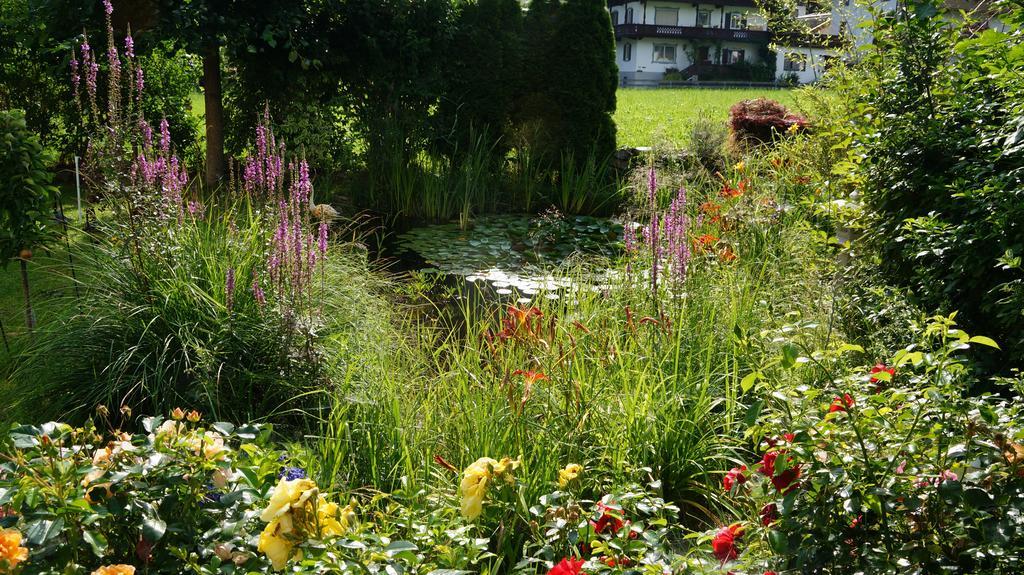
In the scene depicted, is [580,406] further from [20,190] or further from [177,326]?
[20,190]

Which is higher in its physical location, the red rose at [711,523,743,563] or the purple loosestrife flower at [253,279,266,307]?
the purple loosestrife flower at [253,279,266,307]

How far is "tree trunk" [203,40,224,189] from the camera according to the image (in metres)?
7.42

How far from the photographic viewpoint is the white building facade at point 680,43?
45.8 metres

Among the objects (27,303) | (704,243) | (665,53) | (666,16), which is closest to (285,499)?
(27,303)

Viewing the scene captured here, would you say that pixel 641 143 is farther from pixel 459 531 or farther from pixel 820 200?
pixel 459 531

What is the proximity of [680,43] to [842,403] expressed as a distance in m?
49.0

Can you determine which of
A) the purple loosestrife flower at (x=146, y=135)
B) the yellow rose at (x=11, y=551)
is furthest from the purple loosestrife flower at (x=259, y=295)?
the yellow rose at (x=11, y=551)

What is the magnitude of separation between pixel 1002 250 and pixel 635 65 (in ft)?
151

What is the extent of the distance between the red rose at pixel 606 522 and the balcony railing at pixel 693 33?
153ft

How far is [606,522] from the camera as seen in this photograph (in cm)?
211

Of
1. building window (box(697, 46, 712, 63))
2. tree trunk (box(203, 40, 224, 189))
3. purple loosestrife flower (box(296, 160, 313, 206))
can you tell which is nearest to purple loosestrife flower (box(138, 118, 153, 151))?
→ purple loosestrife flower (box(296, 160, 313, 206))

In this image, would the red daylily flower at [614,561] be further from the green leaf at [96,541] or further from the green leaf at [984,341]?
the green leaf at [96,541]

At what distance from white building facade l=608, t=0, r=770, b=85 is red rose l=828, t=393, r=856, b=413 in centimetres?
4450

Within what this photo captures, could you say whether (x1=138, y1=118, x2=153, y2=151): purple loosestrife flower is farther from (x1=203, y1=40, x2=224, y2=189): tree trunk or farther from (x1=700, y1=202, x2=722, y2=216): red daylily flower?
(x1=203, y1=40, x2=224, y2=189): tree trunk
